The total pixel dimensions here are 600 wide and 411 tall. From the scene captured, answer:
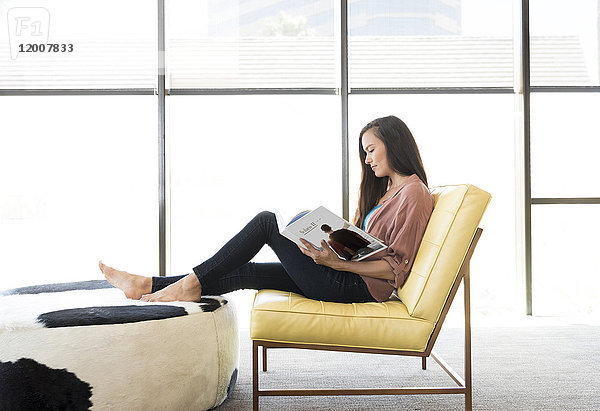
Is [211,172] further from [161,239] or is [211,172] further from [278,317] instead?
[278,317]

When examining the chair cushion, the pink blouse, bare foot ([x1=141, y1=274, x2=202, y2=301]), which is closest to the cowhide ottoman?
bare foot ([x1=141, y1=274, x2=202, y2=301])

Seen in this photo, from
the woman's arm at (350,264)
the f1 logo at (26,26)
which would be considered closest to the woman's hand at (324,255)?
the woman's arm at (350,264)

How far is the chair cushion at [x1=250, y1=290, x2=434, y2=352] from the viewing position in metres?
1.85

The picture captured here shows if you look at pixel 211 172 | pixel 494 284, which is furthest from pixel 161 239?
pixel 494 284

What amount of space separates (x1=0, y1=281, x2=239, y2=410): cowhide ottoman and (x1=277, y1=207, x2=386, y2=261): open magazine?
42 centimetres

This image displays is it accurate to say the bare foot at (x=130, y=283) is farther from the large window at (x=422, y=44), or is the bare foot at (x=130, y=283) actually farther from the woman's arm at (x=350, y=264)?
the large window at (x=422, y=44)

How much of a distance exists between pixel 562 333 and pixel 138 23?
3353mm

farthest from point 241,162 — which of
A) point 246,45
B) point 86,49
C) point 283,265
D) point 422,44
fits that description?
point 283,265

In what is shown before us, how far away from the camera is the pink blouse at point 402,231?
6.56 ft

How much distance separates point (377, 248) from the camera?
6.31 feet

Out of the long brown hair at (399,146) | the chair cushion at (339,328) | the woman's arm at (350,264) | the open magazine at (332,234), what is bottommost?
the chair cushion at (339,328)

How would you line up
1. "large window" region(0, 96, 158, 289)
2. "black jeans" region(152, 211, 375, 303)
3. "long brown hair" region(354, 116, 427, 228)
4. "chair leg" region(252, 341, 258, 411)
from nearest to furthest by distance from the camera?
"chair leg" region(252, 341, 258, 411) < "black jeans" region(152, 211, 375, 303) < "long brown hair" region(354, 116, 427, 228) < "large window" region(0, 96, 158, 289)

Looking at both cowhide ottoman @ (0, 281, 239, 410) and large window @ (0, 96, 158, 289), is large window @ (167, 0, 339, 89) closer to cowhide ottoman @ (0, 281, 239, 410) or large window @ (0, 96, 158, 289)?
large window @ (0, 96, 158, 289)

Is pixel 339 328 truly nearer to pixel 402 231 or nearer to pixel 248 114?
pixel 402 231
